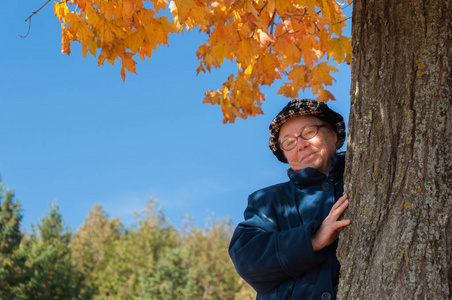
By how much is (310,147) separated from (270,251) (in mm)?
797

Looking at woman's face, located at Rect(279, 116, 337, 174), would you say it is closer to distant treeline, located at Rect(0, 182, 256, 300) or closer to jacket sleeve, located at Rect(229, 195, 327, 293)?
jacket sleeve, located at Rect(229, 195, 327, 293)

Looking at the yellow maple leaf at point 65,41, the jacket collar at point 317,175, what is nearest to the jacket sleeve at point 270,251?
the jacket collar at point 317,175

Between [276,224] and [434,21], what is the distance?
54.1 inches

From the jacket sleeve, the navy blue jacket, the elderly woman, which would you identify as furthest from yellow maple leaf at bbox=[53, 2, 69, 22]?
the jacket sleeve

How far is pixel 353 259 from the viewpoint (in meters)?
2.46

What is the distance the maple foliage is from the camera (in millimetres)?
4379

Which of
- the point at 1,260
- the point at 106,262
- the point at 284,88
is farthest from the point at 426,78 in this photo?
the point at 106,262

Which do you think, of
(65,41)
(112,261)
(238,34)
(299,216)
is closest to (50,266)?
(112,261)

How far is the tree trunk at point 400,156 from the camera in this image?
7.57ft

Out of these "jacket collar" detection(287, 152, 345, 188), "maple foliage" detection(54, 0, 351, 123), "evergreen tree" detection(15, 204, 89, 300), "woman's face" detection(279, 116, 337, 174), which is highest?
"evergreen tree" detection(15, 204, 89, 300)

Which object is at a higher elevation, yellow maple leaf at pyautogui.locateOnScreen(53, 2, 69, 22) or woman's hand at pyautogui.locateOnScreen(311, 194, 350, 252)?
yellow maple leaf at pyautogui.locateOnScreen(53, 2, 69, 22)

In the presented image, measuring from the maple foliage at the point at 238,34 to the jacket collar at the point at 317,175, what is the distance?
125 cm

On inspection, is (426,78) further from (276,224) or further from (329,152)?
(276,224)

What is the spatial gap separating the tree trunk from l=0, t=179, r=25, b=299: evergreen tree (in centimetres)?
2161
